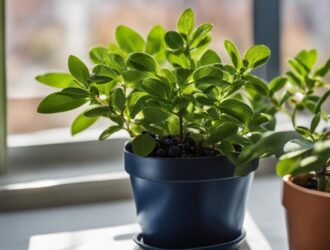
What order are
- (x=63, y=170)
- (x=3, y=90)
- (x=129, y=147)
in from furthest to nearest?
1. (x=63, y=170)
2. (x=3, y=90)
3. (x=129, y=147)

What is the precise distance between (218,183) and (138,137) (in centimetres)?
14

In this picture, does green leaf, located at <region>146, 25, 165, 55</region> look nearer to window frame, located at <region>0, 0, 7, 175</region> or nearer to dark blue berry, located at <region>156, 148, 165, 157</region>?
dark blue berry, located at <region>156, 148, 165, 157</region>

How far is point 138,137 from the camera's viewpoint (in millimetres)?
851

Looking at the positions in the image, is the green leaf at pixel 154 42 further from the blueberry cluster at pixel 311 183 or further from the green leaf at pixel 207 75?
the blueberry cluster at pixel 311 183

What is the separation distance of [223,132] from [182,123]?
9cm

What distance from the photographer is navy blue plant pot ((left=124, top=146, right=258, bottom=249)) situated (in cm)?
84

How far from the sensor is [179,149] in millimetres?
876

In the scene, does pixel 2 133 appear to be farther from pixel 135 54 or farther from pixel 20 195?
pixel 135 54

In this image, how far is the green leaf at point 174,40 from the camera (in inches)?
34.3

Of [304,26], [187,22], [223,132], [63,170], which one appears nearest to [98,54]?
[187,22]

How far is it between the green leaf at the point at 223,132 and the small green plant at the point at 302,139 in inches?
2.3

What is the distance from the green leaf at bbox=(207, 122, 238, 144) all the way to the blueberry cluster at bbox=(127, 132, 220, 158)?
0.05 metres

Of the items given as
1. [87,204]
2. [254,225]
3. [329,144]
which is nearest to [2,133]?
[87,204]

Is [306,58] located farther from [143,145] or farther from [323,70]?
[143,145]
